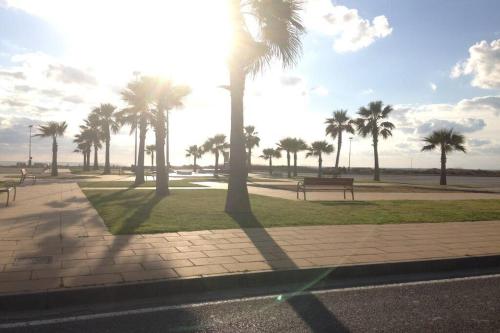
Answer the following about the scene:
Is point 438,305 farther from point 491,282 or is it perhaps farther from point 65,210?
point 65,210

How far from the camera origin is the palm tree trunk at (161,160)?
19.6 m

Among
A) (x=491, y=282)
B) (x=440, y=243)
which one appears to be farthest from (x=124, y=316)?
(x=440, y=243)

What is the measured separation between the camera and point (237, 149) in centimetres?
1273

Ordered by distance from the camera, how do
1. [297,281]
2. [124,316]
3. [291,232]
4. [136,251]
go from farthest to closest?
[291,232]
[136,251]
[297,281]
[124,316]

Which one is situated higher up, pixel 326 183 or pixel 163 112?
pixel 163 112

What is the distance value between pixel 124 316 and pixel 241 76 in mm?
9197

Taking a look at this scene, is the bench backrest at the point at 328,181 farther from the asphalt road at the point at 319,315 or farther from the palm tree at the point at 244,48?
the asphalt road at the point at 319,315

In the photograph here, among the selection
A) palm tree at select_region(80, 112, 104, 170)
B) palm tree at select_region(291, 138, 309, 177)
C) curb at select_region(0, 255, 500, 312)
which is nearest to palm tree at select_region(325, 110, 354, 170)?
palm tree at select_region(291, 138, 309, 177)

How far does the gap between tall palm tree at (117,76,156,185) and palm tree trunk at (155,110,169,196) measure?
5553 mm

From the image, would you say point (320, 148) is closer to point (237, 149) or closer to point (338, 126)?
point (338, 126)

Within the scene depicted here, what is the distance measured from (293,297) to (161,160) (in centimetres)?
1622

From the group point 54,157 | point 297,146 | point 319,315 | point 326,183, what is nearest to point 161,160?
point 326,183

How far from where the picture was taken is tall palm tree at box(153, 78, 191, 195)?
1974 cm

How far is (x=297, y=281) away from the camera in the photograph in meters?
6.12
